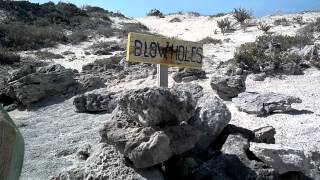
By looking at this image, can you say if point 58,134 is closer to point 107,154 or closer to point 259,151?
point 107,154

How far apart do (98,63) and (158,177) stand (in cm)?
926

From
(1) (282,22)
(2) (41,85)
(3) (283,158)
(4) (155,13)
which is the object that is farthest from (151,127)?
(4) (155,13)

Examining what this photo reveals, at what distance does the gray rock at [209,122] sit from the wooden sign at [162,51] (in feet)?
3.10

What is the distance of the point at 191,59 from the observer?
276 inches

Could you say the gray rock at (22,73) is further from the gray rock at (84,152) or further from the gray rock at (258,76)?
the gray rock at (84,152)

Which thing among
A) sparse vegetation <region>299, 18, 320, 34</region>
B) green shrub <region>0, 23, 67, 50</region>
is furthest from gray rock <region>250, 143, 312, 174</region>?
green shrub <region>0, 23, 67, 50</region>

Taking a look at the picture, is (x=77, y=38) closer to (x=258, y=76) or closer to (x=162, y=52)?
(x=258, y=76)

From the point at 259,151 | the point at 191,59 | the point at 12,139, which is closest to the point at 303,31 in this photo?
the point at 191,59

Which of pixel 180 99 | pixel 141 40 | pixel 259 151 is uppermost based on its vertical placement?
pixel 141 40

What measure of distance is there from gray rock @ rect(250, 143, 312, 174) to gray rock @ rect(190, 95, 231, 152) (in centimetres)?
49

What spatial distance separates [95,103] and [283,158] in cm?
479

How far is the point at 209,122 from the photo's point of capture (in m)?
5.73

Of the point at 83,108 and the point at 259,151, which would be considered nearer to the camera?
the point at 259,151

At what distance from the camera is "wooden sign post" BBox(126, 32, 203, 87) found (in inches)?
248
